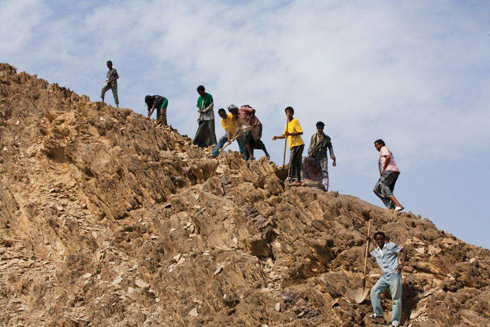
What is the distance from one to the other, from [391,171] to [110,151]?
740 centimetres

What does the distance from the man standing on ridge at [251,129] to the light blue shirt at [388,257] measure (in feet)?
20.0

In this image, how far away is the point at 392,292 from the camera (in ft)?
43.1

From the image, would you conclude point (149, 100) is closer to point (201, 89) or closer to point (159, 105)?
point (159, 105)

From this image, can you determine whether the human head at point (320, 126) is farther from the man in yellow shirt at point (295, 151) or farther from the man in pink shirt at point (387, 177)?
the man in pink shirt at point (387, 177)

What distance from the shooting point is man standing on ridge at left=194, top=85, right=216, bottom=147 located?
20.3m

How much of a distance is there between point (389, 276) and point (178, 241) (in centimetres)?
521

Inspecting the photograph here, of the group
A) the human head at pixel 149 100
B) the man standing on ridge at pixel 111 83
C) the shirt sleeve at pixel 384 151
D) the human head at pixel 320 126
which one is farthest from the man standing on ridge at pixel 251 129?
the man standing on ridge at pixel 111 83

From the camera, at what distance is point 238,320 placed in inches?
557

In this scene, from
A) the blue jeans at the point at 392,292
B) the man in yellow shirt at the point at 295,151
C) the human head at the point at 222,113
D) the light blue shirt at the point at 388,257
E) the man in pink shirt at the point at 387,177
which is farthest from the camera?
the human head at the point at 222,113

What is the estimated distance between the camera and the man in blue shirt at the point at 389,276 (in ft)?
42.9

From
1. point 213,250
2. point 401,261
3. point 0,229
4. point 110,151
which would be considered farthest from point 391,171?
point 0,229

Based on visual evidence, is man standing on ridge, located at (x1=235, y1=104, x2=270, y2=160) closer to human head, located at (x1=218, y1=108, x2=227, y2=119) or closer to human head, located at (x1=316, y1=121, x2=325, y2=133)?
human head, located at (x1=218, y1=108, x2=227, y2=119)

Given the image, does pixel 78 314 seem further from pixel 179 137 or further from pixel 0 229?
pixel 179 137

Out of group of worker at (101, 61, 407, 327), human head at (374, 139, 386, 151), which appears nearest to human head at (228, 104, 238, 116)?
group of worker at (101, 61, 407, 327)
